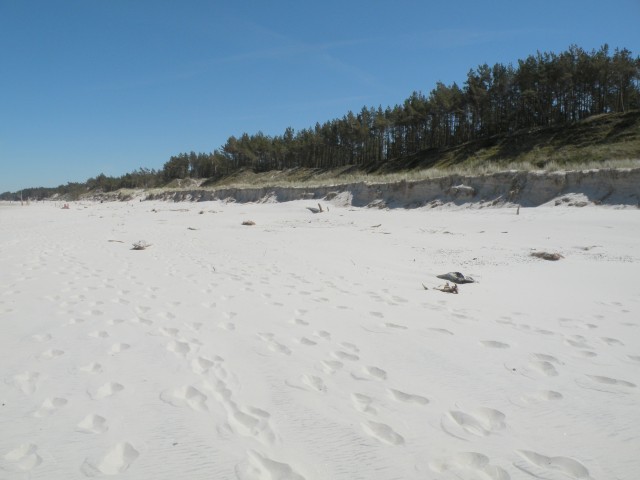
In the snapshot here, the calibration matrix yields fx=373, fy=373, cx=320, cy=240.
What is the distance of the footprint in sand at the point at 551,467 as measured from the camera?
1.90 meters

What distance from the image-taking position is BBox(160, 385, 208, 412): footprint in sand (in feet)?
8.33

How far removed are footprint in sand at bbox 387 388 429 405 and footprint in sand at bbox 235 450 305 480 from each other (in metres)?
0.97

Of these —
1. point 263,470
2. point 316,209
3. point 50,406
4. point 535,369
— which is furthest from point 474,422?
point 316,209

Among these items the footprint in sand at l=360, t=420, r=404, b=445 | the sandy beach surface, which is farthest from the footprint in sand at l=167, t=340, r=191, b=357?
the footprint in sand at l=360, t=420, r=404, b=445

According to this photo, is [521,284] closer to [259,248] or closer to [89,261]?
[259,248]

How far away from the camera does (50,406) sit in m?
2.54

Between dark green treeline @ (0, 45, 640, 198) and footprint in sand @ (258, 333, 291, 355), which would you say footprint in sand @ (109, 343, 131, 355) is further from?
dark green treeline @ (0, 45, 640, 198)

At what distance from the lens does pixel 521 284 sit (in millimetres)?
5844

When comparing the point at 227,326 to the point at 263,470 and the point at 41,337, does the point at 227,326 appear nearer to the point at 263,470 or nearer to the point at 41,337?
the point at 41,337

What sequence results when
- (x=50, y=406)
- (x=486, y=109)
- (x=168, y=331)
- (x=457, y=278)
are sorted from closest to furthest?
(x=50, y=406) < (x=168, y=331) < (x=457, y=278) < (x=486, y=109)

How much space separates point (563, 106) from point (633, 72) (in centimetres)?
687

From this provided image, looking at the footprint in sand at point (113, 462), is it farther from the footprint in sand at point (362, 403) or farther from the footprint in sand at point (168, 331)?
the footprint in sand at point (168, 331)

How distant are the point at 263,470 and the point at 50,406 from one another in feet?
5.41

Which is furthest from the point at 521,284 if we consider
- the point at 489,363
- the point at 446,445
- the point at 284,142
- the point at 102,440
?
the point at 284,142
